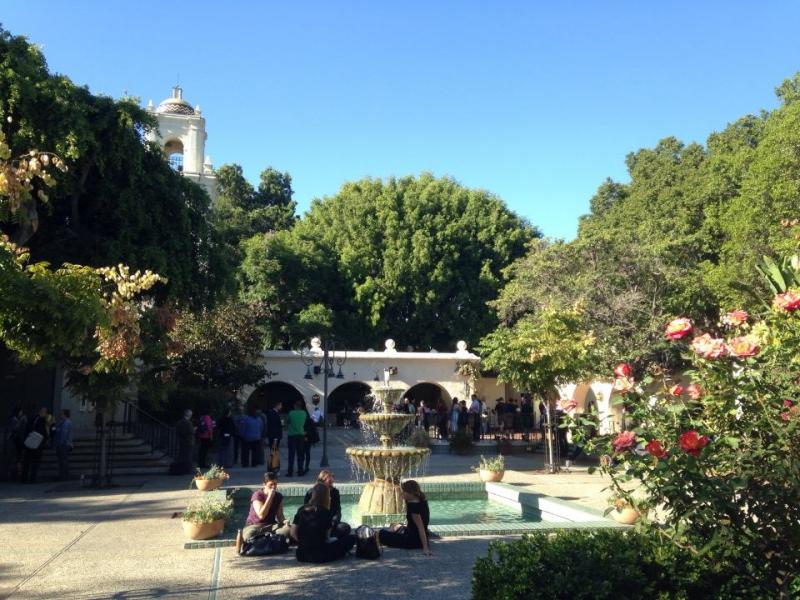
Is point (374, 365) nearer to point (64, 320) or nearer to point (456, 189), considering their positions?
point (456, 189)

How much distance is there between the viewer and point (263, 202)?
163 feet

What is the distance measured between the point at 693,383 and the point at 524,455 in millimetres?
16490

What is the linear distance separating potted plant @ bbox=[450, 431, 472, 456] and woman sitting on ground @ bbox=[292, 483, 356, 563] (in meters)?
13.2

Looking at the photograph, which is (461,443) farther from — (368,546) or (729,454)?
(729,454)

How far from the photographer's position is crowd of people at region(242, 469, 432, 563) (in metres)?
7.12

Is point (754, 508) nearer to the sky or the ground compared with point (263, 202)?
nearer to the ground

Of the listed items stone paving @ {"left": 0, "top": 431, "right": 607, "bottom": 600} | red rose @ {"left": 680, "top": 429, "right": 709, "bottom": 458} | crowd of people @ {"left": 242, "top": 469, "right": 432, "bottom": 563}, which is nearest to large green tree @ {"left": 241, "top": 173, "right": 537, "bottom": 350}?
stone paving @ {"left": 0, "top": 431, "right": 607, "bottom": 600}

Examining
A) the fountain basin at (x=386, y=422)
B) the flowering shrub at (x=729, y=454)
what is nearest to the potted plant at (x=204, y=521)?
the fountain basin at (x=386, y=422)

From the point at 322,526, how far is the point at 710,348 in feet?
15.2

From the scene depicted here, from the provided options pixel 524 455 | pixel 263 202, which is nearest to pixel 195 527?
pixel 524 455

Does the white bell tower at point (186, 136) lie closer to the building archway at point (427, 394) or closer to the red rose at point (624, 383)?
the building archway at point (427, 394)

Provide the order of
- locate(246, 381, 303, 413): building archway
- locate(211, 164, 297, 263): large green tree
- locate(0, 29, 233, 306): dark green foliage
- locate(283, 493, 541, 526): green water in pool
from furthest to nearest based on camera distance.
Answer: locate(211, 164, 297, 263): large green tree
locate(246, 381, 303, 413): building archway
locate(0, 29, 233, 306): dark green foliage
locate(283, 493, 541, 526): green water in pool

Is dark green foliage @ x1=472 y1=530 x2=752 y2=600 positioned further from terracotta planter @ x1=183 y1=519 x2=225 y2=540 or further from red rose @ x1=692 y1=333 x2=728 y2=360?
terracotta planter @ x1=183 y1=519 x2=225 y2=540

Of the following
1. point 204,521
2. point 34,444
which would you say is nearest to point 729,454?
point 204,521
